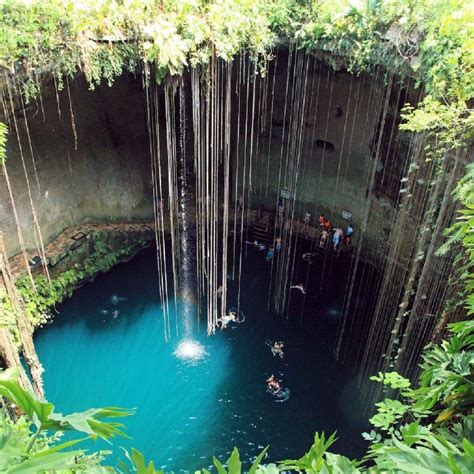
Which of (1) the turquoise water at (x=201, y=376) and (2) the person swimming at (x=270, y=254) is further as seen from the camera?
(2) the person swimming at (x=270, y=254)

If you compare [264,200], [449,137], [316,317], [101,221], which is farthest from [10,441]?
[264,200]

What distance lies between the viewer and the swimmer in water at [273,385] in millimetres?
6964

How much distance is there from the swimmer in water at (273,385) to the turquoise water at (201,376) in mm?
108

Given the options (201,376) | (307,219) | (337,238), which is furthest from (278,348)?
(307,219)

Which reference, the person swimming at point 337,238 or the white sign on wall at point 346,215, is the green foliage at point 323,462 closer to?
the person swimming at point 337,238

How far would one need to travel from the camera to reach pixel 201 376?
718 centimetres

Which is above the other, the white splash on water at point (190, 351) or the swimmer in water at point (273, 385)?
the white splash on water at point (190, 351)

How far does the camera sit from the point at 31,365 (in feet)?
20.1

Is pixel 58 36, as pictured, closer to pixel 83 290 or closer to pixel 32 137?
pixel 32 137

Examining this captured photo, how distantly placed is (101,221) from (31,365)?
4198 millimetres

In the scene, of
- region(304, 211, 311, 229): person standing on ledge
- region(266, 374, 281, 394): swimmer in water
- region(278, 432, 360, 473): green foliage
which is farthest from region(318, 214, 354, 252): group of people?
region(278, 432, 360, 473): green foliage

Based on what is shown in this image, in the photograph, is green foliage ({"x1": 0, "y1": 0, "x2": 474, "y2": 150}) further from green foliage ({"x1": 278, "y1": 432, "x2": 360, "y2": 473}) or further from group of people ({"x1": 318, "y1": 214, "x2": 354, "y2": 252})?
green foliage ({"x1": 278, "y1": 432, "x2": 360, "y2": 473})

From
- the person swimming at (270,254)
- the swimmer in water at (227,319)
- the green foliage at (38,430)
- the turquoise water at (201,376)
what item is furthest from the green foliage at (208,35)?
the green foliage at (38,430)

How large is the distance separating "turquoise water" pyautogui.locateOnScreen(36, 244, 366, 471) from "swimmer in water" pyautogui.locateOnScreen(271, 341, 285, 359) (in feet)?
0.28
